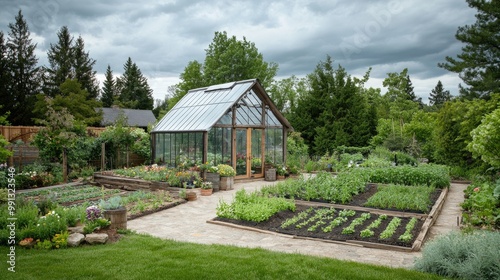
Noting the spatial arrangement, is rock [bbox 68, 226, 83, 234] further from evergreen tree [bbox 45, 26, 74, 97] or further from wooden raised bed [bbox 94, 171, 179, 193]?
evergreen tree [bbox 45, 26, 74, 97]

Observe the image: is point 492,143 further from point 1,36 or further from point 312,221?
point 1,36

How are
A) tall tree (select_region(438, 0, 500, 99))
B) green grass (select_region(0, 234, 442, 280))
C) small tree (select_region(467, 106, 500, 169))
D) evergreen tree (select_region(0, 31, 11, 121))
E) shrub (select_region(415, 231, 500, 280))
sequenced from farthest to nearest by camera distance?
evergreen tree (select_region(0, 31, 11, 121))
tall tree (select_region(438, 0, 500, 99))
small tree (select_region(467, 106, 500, 169))
green grass (select_region(0, 234, 442, 280))
shrub (select_region(415, 231, 500, 280))

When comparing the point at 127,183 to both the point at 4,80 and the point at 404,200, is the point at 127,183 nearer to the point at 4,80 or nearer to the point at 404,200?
A: the point at 404,200

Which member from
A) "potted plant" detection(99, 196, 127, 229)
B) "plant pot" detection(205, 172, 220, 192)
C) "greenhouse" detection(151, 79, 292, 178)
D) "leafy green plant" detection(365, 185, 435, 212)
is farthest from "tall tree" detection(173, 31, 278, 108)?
"potted plant" detection(99, 196, 127, 229)

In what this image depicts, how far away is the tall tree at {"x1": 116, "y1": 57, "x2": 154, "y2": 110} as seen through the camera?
47406mm

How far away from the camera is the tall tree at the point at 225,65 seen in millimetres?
32781

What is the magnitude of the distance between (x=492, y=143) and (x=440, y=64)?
15561 millimetres

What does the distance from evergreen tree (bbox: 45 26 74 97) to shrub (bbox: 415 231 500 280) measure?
114 ft

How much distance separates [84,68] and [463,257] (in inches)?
1483

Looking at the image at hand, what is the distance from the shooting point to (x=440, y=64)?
20.7m

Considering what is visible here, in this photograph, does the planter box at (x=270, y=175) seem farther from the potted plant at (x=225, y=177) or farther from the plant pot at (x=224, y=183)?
the plant pot at (x=224, y=183)

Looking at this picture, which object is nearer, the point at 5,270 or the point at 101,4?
the point at 5,270

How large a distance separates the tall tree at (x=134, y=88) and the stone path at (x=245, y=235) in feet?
131

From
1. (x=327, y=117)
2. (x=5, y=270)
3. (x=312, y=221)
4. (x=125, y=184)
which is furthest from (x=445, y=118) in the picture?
(x=5, y=270)
